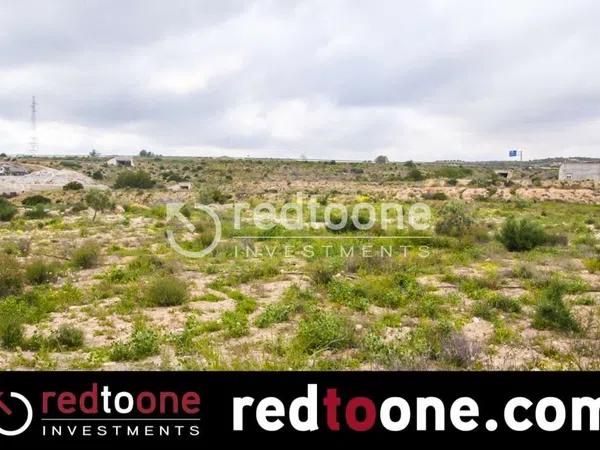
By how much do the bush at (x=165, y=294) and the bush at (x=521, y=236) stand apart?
10.1m

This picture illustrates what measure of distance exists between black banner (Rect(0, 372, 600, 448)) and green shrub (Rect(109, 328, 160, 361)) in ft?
8.82

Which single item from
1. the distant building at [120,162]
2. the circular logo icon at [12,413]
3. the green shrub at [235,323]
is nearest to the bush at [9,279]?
the green shrub at [235,323]

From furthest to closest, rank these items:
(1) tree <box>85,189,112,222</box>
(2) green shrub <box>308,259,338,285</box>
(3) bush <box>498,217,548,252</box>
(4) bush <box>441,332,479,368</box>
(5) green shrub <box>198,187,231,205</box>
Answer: (5) green shrub <box>198,187,231,205</box>
(1) tree <box>85,189,112,222</box>
(3) bush <box>498,217,548,252</box>
(2) green shrub <box>308,259,338,285</box>
(4) bush <box>441,332,479,368</box>

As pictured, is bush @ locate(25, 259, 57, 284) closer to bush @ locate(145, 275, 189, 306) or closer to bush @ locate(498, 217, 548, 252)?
bush @ locate(145, 275, 189, 306)

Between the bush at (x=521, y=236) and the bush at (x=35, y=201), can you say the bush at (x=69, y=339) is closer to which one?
the bush at (x=521, y=236)

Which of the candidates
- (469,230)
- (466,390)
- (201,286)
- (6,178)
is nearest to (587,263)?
(469,230)

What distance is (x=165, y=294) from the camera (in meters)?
9.01

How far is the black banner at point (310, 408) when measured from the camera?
3402 millimetres

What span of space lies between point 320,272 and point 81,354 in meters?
5.46

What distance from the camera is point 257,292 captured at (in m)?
9.95

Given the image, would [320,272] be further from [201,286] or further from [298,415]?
[298,415]

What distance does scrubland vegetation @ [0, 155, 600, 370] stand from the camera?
6176 millimetres

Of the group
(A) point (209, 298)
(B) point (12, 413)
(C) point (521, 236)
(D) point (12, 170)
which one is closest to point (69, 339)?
(A) point (209, 298)

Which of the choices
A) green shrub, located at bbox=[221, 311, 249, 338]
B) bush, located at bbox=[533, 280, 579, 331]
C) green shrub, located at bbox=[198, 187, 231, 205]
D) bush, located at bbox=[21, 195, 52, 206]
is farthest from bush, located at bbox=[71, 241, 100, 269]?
bush, located at bbox=[21, 195, 52, 206]
